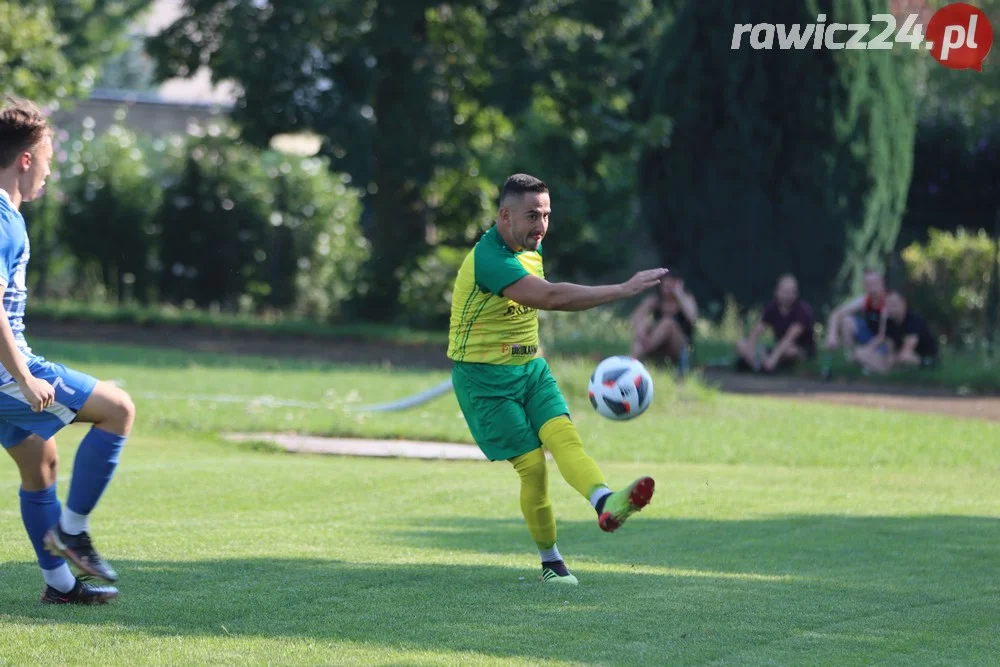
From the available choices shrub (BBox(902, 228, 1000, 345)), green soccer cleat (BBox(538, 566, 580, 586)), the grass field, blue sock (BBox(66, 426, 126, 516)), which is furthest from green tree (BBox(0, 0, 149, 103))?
green soccer cleat (BBox(538, 566, 580, 586))

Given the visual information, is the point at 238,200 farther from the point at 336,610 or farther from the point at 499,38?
the point at 336,610

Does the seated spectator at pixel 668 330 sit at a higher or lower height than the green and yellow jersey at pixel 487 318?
lower

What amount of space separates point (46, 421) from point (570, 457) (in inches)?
93.7

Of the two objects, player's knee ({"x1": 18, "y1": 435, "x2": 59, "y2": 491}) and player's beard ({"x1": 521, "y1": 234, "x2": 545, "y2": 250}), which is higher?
player's beard ({"x1": 521, "y1": 234, "x2": 545, "y2": 250})

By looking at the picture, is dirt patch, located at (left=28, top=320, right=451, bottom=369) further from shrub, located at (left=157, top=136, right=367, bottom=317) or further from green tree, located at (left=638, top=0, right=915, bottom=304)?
green tree, located at (left=638, top=0, right=915, bottom=304)

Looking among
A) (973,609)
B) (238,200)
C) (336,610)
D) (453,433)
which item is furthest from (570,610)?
(238,200)

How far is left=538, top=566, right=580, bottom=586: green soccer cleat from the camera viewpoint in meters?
6.50

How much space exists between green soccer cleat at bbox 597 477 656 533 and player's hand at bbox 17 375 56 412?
2414 mm

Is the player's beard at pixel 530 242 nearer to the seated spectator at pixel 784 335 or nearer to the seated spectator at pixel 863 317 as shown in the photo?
the seated spectator at pixel 863 317

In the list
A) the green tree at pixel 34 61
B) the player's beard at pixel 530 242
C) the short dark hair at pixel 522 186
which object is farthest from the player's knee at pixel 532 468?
the green tree at pixel 34 61

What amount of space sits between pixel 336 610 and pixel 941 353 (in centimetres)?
1605

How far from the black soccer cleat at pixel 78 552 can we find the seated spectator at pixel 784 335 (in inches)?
579

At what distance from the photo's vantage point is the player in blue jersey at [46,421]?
5.64m

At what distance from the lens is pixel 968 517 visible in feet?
29.5
